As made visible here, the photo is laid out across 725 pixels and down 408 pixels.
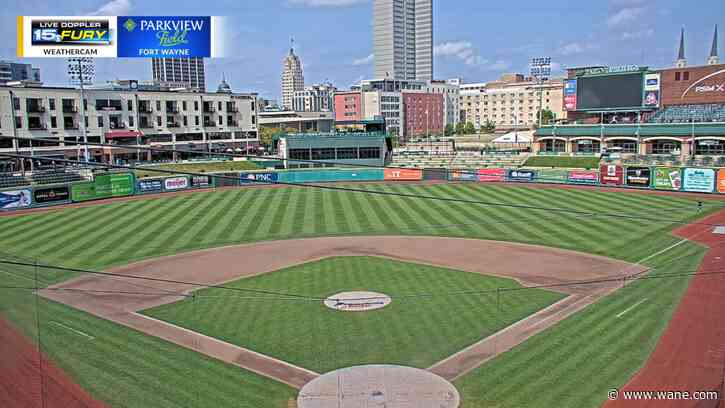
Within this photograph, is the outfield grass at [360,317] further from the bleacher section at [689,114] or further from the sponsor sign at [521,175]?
the bleacher section at [689,114]

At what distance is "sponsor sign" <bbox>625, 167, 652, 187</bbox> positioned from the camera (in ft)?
157

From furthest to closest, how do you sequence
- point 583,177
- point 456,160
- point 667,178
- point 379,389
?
point 456,160
point 583,177
point 667,178
point 379,389

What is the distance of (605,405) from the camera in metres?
13.0

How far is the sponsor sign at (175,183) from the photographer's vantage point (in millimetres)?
51969

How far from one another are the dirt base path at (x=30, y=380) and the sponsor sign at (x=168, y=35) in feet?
88.2

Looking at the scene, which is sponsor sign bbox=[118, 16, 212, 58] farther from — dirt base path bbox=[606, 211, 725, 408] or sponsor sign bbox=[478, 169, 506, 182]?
dirt base path bbox=[606, 211, 725, 408]

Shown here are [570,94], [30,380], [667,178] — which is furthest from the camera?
[570,94]

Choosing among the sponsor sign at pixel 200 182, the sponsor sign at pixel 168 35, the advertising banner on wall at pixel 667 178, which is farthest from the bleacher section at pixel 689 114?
the sponsor sign at pixel 168 35

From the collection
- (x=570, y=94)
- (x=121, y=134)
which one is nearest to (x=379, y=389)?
(x=121, y=134)

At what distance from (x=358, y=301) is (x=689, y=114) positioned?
6134 cm

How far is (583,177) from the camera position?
52.1 metres

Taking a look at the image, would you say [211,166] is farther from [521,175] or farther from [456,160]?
[521,175]

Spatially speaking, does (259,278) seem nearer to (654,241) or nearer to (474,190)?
(654,241)

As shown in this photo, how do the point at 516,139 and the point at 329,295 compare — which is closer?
the point at 329,295
